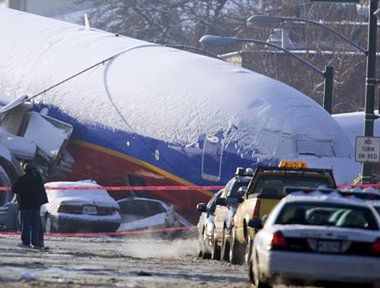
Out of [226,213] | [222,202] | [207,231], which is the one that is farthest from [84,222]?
[222,202]

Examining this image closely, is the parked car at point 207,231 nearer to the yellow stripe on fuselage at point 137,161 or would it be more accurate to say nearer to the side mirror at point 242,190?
the side mirror at point 242,190

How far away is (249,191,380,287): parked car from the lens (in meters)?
15.1

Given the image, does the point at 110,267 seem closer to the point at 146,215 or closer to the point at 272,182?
the point at 272,182

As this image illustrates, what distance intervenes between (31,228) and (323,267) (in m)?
11.6

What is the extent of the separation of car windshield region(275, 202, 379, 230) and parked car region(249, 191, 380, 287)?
1 centimetres

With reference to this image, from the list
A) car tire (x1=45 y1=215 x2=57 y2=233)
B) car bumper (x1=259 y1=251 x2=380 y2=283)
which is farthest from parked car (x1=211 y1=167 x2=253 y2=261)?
car bumper (x1=259 y1=251 x2=380 y2=283)

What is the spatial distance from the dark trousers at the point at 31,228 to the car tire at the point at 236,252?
14.7 ft

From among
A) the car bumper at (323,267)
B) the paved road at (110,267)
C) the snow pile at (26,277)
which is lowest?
the paved road at (110,267)

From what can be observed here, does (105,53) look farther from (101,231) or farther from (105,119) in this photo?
(101,231)

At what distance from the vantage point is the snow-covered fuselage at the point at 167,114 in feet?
104

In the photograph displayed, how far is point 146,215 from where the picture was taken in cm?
3391

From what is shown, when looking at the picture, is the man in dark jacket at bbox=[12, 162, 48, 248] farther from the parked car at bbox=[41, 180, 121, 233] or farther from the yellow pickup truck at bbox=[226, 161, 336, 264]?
the parked car at bbox=[41, 180, 121, 233]

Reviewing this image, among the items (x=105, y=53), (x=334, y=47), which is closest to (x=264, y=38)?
(x=334, y=47)

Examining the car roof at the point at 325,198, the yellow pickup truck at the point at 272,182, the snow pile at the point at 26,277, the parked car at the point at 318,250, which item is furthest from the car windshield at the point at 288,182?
the parked car at the point at 318,250
